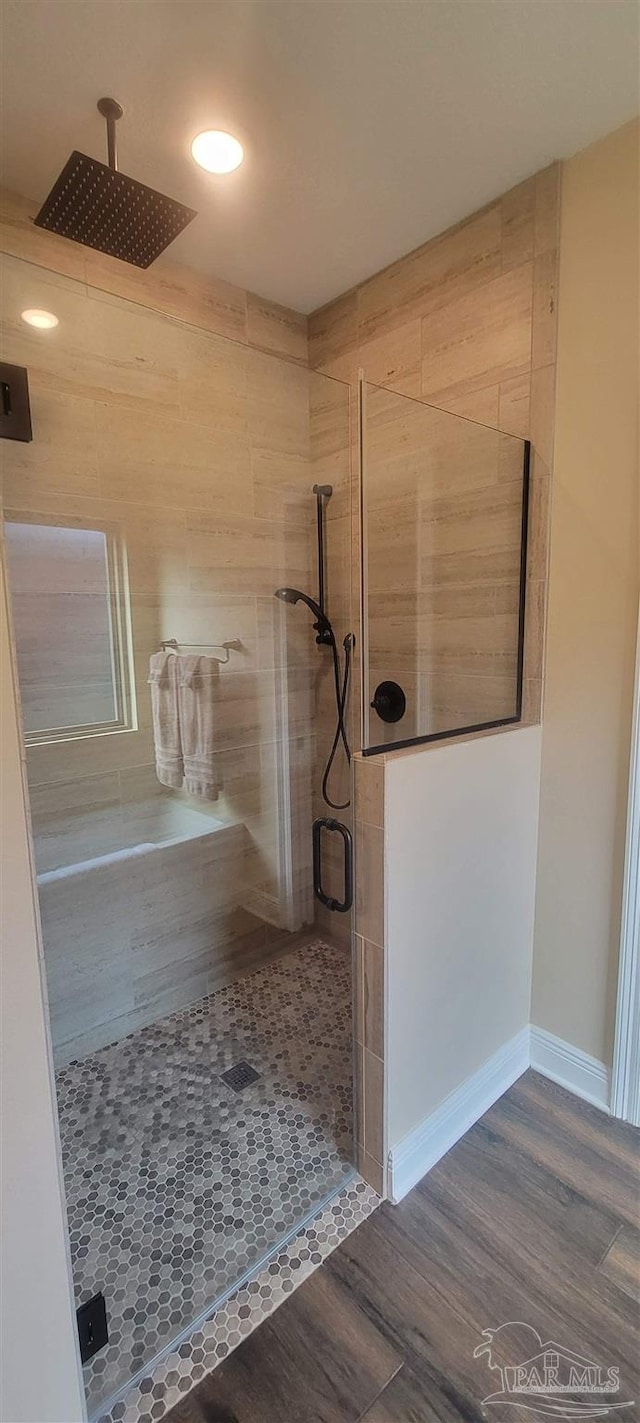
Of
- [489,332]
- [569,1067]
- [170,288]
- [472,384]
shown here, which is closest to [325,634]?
[472,384]

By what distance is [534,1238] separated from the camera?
4.56 ft

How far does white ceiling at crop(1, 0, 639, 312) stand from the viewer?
1.27 metres

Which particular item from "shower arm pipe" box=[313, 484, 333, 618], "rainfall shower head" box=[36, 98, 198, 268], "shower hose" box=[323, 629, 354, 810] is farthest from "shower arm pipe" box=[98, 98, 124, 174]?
"shower hose" box=[323, 629, 354, 810]

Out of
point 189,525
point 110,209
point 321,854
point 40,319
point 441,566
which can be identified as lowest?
point 321,854

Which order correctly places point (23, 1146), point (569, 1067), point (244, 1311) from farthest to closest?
point (569, 1067) < point (244, 1311) < point (23, 1146)

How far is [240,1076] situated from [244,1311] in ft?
2.26

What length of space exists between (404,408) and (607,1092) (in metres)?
2.23

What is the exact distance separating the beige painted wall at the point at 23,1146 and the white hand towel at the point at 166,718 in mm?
1372

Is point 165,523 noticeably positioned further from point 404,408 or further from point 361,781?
point 361,781

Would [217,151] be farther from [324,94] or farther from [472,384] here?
[472,384]

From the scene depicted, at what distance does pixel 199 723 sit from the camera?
2262 mm

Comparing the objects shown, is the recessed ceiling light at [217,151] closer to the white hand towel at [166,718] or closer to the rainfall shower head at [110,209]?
the rainfall shower head at [110,209]

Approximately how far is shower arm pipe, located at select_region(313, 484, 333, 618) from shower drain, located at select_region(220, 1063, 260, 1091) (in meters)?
1.70

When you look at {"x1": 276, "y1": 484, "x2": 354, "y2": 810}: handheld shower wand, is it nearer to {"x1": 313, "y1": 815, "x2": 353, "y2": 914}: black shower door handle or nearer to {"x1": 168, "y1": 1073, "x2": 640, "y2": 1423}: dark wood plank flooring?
{"x1": 313, "y1": 815, "x2": 353, "y2": 914}: black shower door handle
